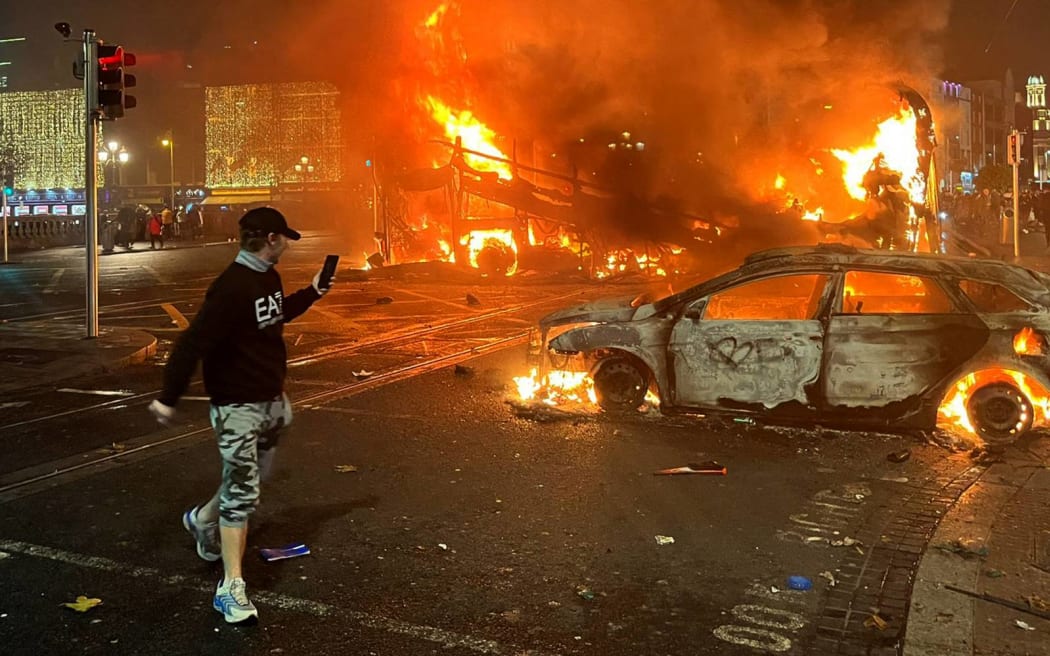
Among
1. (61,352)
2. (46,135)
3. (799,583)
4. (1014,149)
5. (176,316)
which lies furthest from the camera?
(46,135)

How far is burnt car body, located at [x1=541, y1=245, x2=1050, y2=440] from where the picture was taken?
648cm

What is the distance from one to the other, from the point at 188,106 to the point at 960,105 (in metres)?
86.1

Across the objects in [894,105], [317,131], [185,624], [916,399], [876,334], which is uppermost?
[317,131]

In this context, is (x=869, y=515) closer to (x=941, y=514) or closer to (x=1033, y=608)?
(x=941, y=514)

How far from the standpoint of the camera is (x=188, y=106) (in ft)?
308

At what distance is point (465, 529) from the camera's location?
4.93 meters

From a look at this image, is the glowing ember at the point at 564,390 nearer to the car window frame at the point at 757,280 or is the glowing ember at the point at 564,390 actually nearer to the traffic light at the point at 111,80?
the car window frame at the point at 757,280

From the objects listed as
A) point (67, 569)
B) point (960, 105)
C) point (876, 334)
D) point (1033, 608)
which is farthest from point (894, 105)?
point (960, 105)

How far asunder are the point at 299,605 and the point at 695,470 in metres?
2.98

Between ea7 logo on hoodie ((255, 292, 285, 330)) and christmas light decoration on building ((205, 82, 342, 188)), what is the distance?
77667mm

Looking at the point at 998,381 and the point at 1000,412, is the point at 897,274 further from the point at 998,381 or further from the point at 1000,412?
the point at 1000,412

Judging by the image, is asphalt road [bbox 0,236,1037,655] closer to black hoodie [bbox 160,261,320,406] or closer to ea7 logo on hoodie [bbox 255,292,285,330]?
black hoodie [bbox 160,261,320,406]

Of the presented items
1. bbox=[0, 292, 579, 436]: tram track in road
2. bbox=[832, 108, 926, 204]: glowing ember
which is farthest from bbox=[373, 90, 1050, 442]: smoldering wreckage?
bbox=[832, 108, 926, 204]: glowing ember

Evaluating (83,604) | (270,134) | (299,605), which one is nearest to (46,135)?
(270,134)
